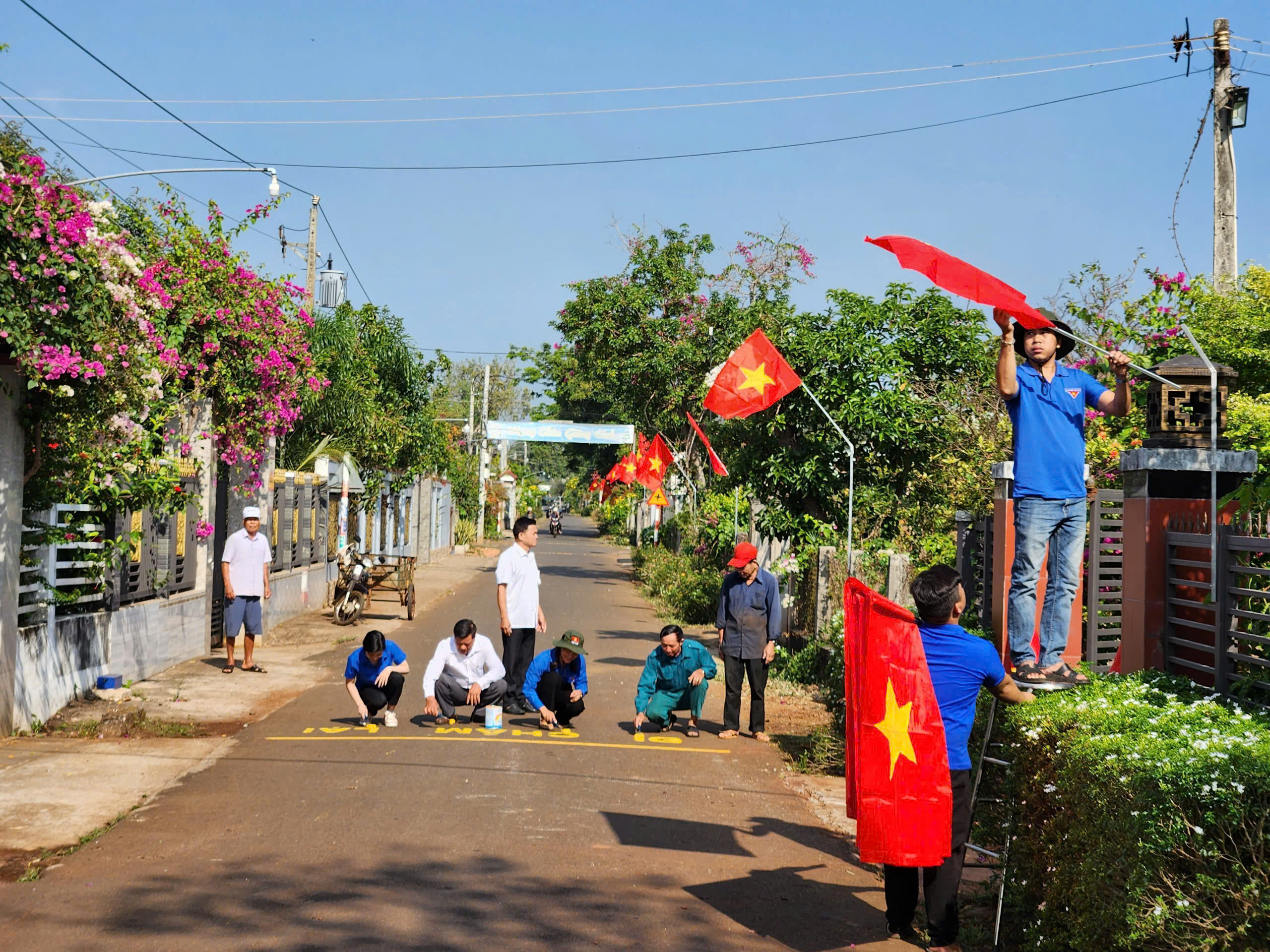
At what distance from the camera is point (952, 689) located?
5047 millimetres

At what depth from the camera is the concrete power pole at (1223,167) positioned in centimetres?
1248

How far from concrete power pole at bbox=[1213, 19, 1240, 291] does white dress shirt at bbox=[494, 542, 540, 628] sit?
25.3ft

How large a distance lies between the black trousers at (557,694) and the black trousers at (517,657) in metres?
0.31

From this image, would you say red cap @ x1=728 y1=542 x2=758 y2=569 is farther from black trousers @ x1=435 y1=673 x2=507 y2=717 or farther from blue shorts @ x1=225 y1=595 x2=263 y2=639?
blue shorts @ x1=225 y1=595 x2=263 y2=639

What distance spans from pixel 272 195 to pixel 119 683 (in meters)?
7.84

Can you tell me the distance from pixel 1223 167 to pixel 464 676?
9.80m

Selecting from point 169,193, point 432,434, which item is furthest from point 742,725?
point 432,434

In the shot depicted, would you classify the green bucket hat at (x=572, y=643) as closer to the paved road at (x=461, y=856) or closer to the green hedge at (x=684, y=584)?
the paved road at (x=461, y=856)

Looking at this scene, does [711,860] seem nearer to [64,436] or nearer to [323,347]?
[64,436]

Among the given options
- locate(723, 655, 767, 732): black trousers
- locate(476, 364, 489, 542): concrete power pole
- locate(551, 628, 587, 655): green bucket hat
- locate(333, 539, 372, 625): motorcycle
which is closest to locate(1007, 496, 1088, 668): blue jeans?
locate(723, 655, 767, 732): black trousers

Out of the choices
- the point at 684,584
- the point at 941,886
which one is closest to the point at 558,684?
the point at 941,886

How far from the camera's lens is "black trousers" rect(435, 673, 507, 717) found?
406 inches

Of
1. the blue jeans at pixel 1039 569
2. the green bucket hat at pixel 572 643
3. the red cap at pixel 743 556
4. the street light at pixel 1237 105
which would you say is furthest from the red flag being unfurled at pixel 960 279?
the street light at pixel 1237 105

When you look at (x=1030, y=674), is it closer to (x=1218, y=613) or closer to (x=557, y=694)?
(x=1218, y=613)
